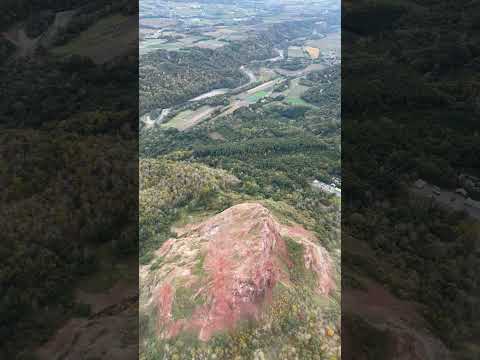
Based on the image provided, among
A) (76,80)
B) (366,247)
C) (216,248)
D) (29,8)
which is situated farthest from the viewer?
(29,8)

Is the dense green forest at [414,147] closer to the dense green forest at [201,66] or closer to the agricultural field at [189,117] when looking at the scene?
the dense green forest at [201,66]

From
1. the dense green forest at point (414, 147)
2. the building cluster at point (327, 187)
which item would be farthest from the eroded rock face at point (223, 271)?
the building cluster at point (327, 187)

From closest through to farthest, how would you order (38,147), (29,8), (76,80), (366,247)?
(366,247), (38,147), (76,80), (29,8)

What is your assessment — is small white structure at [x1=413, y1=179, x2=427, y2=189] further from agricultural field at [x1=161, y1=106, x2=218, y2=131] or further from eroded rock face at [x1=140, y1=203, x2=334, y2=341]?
agricultural field at [x1=161, y1=106, x2=218, y2=131]

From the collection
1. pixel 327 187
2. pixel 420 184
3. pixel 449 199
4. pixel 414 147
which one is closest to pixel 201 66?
pixel 327 187

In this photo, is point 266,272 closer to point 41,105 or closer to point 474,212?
point 474,212

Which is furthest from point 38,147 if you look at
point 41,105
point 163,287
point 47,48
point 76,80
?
point 47,48

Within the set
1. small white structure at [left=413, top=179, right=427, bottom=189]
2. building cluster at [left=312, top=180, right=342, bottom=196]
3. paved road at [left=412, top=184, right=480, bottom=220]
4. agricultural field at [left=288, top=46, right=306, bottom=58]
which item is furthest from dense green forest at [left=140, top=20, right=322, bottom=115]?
paved road at [left=412, top=184, right=480, bottom=220]
